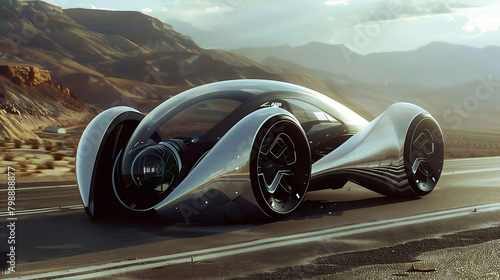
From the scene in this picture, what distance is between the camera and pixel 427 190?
9.27m

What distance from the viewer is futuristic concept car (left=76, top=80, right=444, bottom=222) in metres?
6.69

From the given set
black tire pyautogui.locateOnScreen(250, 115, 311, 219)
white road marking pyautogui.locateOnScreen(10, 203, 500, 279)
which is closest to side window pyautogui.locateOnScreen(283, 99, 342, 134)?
black tire pyautogui.locateOnScreen(250, 115, 311, 219)

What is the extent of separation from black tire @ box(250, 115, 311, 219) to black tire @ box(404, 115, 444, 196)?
221cm

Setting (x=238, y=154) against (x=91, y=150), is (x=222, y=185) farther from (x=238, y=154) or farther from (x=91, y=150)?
(x=91, y=150)

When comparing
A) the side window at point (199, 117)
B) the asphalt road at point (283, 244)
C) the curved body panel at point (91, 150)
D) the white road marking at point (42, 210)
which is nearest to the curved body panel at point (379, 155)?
the asphalt road at point (283, 244)

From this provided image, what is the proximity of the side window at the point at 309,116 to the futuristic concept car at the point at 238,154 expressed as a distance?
0.02 meters

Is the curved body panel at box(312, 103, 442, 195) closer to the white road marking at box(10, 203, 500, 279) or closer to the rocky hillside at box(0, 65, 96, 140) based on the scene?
the white road marking at box(10, 203, 500, 279)

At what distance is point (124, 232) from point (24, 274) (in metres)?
1.85

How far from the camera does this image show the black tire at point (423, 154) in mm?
8906

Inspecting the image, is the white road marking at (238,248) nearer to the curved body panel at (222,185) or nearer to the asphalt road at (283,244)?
the asphalt road at (283,244)

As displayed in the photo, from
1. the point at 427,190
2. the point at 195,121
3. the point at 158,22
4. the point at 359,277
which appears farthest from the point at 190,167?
the point at 158,22

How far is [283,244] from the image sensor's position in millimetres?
5879

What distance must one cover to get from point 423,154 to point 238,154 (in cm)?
381

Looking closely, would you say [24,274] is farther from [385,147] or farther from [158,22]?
[158,22]
